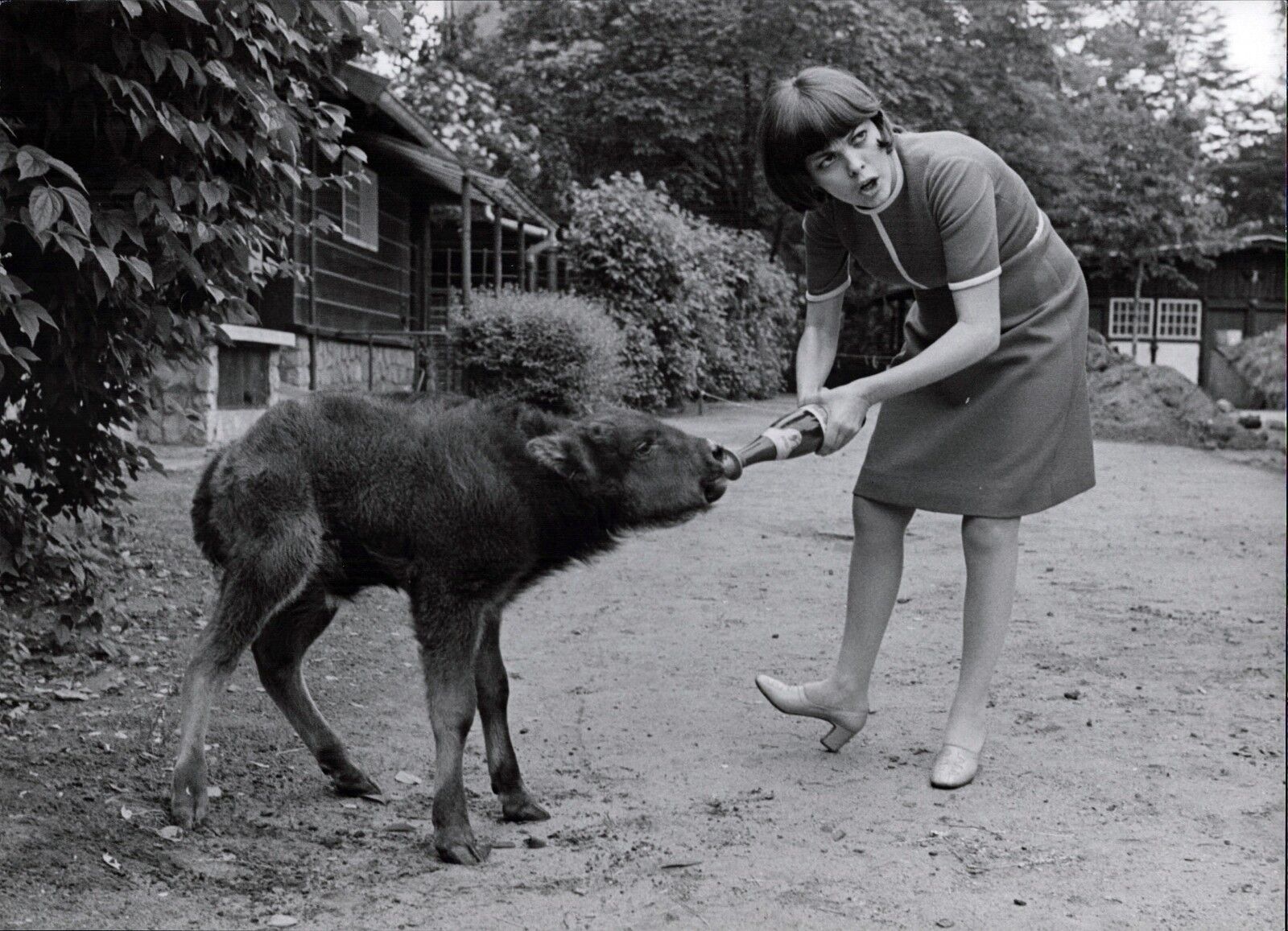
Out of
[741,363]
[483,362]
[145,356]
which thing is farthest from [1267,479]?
[145,356]

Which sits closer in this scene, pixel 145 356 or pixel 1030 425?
pixel 1030 425

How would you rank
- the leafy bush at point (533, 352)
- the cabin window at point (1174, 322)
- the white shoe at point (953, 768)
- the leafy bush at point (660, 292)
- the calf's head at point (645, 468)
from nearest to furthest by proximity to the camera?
the calf's head at point (645, 468), the white shoe at point (953, 768), the leafy bush at point (533, 352), the leafy bush at point (660, 292), the cabin window at point (1174, 322)

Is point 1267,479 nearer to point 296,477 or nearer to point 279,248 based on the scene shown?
point 279,248

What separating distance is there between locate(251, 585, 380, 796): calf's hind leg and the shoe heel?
58.5 inches

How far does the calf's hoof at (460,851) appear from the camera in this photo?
345cm

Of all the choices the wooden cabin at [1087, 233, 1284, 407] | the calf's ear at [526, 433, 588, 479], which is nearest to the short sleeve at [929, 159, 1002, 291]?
the calf's ear at [526, 433, 588, 479]

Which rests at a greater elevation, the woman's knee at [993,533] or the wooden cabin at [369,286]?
the wooden cabin at [369,286]

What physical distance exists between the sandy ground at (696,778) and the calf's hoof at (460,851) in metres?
0.04

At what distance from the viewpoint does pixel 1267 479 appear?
582 inches

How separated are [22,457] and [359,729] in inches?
61.8

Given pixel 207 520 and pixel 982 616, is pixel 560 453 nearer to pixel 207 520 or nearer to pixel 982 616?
pixel 207 520

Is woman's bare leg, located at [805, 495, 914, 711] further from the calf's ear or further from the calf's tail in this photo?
the calf's tail

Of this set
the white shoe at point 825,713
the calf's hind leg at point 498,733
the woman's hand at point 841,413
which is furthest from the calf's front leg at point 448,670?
the white shoe at point 825,713

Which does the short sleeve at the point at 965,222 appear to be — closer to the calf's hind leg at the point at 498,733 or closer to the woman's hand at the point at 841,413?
the woman's hand at the point at 841,413
